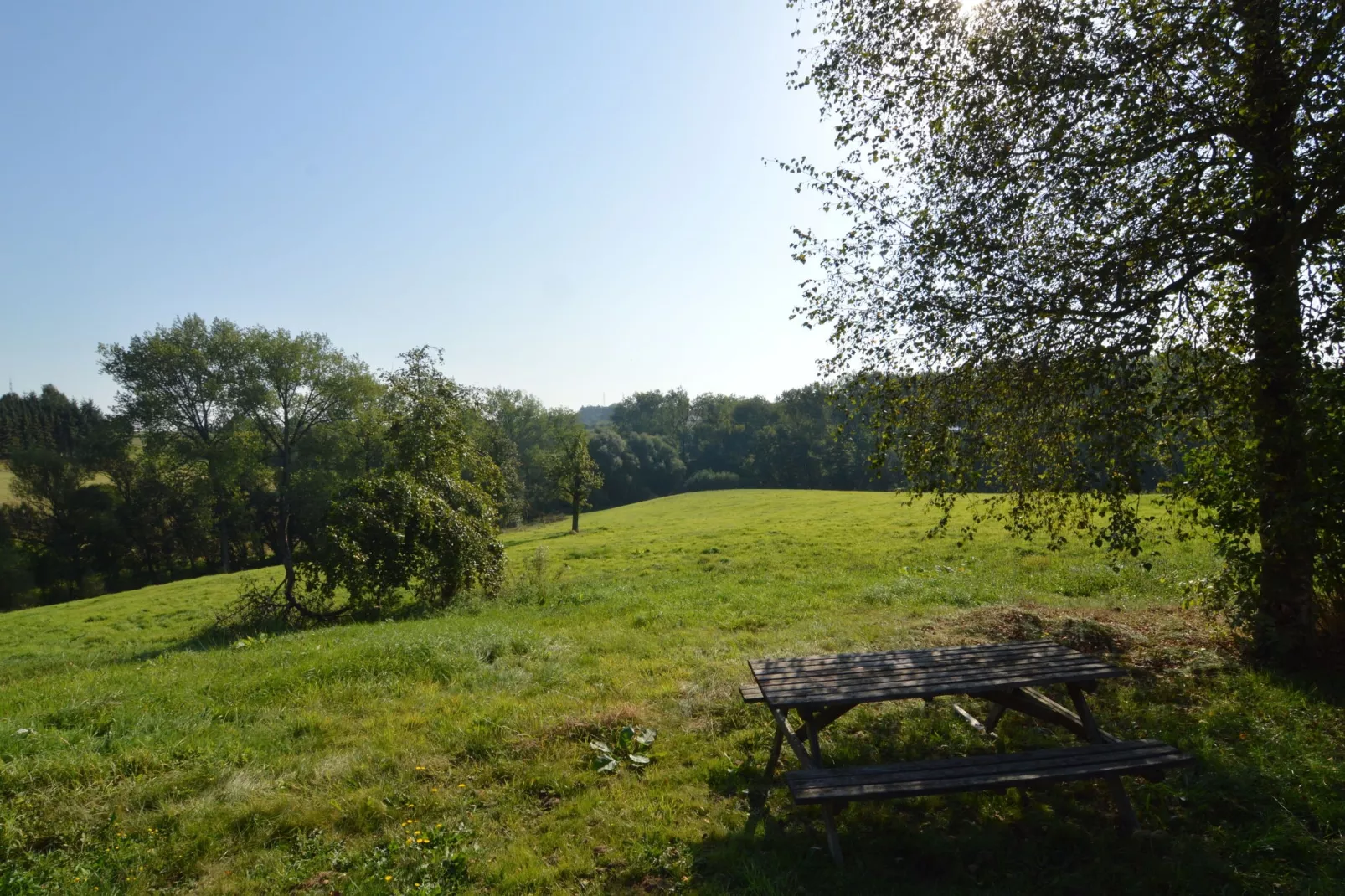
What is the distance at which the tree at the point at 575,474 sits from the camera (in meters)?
48.0

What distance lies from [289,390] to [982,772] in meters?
50.1

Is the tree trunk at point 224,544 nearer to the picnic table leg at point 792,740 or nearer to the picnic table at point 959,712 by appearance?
the picnic table at point 959,712

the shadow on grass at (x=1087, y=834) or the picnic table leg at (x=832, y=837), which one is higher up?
the picnic table leg at (x=832, y=837)

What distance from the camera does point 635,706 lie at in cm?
739

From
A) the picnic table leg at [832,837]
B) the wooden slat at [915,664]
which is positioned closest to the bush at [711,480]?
the wooden slat at [915,664]

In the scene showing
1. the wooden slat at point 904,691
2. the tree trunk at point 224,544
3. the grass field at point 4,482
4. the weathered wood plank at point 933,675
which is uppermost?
the grass field at point 4,482

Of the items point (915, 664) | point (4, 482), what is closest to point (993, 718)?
point (915, 664)

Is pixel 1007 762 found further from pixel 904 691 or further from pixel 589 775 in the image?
pixel 589 775

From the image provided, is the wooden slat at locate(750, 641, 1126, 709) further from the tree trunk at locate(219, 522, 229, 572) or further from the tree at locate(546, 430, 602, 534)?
the tree trunk at locate(219, 522, 229, 572)

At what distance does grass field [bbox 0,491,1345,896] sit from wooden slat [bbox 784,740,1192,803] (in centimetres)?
53

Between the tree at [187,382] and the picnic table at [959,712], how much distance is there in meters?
47.2

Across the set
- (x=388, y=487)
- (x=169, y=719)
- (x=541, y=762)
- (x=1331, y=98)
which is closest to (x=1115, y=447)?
(x=1331, y=98)

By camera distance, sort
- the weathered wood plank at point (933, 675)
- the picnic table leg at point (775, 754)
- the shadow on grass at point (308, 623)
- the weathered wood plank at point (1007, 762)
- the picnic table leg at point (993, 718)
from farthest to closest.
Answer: the shadow on grass at point (308, 623)
the picnic table leg at point (993, 718)
the picnic table leg at point (775, 754)
the weathered wood plank at point (933, 675)
the weathered wood plank at point (1007, 762)

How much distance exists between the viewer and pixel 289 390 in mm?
45594
